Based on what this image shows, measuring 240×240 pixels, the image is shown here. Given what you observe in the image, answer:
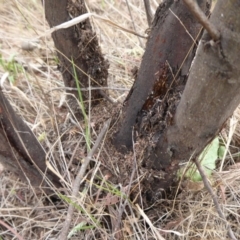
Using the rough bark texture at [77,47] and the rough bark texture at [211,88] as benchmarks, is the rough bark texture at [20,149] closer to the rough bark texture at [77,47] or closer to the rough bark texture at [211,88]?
the rough bark texture at [77,47]

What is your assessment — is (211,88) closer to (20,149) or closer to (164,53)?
(164,53)

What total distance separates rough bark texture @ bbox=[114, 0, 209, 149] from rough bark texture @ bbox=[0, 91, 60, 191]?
0.26m

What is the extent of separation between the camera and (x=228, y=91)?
57 cm

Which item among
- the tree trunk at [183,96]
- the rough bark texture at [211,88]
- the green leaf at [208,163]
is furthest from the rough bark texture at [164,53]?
the green leaf at [208,163]

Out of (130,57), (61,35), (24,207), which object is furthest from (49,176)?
(130,57)

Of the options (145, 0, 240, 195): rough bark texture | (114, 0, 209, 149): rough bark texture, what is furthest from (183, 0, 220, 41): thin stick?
(114, 0, 209, 149): rough bark texture

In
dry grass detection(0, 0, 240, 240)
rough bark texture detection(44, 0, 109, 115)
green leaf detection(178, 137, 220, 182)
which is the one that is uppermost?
rough bark texture detection(44, 0, 109, 115)

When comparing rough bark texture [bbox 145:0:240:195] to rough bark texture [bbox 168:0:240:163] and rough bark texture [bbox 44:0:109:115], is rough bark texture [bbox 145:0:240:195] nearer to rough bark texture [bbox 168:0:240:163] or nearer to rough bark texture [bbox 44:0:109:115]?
rough bark texture [bbox 168:0:240:163]

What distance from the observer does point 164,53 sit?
2.41 feet

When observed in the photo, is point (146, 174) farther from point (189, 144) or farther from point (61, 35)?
point (61, 35)

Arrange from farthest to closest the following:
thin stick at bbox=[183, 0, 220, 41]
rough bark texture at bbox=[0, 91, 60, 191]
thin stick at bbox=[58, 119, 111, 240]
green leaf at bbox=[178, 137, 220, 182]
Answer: green leaf at bbox=[178, 137, 220, 182]
rough bark texture at bbox=[0, 91, 60, 191]
thin stick at bbox=[58, 119, 111, 240]
thin stick at bbox=[183, 0, 220, 41]

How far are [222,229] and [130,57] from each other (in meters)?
0.87

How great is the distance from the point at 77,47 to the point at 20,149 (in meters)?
0.30

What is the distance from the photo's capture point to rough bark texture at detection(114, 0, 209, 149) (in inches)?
27.1
